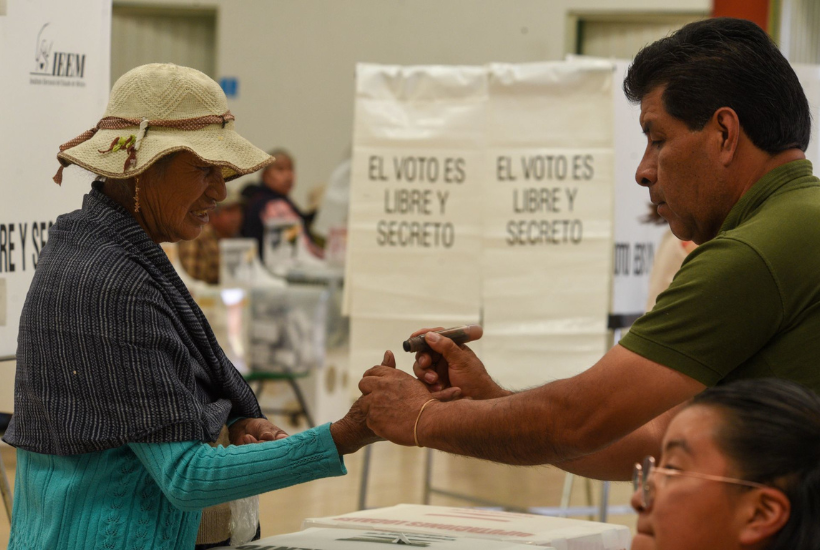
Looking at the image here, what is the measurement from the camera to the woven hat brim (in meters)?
1.69

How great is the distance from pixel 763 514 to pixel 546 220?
10.1 feet

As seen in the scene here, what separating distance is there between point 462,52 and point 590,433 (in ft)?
30.6

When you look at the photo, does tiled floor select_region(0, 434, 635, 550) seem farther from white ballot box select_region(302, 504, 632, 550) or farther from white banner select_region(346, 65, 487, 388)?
white ballot box select_region(302, 504, 632, 550)

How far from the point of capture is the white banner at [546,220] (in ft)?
13.7

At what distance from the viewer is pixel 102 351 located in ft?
5.19

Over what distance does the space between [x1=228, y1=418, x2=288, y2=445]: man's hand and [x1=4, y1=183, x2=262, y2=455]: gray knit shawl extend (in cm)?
22

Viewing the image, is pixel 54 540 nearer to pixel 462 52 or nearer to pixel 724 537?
pixel 724 537

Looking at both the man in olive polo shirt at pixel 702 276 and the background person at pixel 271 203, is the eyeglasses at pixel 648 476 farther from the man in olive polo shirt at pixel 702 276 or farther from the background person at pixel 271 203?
the background person at pixel 271 203

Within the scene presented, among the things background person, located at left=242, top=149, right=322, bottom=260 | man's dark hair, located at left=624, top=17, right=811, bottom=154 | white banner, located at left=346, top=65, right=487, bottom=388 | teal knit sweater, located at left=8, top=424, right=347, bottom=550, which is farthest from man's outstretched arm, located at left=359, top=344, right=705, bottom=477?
background person, located at left=242, top=149, right=322, bottom=260

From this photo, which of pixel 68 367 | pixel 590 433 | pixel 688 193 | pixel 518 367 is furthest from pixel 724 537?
pixel 518 367

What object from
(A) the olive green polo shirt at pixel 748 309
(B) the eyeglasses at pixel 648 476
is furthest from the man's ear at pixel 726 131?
(B) the eyeglasses at pixel 648 476

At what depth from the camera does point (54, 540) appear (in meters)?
1.62

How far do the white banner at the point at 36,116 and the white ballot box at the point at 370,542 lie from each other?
1.08 metres

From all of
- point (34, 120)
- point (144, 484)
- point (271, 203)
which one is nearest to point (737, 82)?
point (144, 484)
